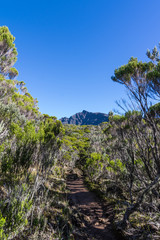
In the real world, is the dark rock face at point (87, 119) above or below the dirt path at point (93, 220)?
above

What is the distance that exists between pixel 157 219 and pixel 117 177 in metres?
4.78

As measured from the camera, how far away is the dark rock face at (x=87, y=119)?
161425 millimetres

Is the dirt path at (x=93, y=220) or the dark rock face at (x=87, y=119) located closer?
the dirt path at (x=93, y=220)

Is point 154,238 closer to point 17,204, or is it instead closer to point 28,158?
point 17,204

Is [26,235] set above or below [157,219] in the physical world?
above

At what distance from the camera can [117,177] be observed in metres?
8.55

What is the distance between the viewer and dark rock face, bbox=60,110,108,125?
161425mm

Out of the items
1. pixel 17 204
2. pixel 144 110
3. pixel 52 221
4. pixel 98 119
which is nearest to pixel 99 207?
pixel 52 221

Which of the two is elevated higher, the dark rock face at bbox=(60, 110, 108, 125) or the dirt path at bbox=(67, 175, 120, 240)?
the dark rock face at bbox=(60, 110, 108, 125)

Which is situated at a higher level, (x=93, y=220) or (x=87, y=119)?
(x=87, y=119)

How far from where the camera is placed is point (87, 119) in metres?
177

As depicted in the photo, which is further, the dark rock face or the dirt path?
the dark rock face

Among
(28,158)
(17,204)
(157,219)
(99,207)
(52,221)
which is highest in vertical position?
(28,158)

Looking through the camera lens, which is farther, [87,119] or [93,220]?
[87,119]
